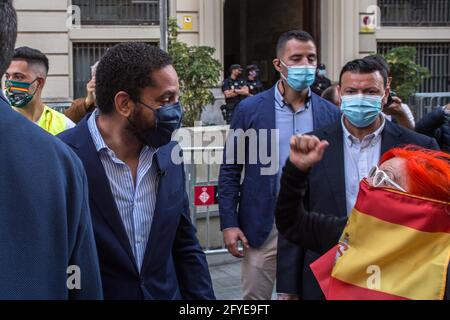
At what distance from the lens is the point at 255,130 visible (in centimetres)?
451

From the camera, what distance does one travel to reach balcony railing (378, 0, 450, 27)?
15.7m

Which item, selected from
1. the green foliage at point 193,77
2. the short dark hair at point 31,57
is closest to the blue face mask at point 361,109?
the short dark hair at point 31,57

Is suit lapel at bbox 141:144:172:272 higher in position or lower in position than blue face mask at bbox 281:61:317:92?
lower

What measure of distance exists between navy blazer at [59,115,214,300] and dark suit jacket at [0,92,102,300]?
975mm

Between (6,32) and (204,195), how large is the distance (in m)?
5.21

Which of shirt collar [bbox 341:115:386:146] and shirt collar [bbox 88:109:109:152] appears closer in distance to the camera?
shirt collar [bbox 88:109:109:152]

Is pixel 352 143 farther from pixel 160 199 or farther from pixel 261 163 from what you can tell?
pixel 160 199

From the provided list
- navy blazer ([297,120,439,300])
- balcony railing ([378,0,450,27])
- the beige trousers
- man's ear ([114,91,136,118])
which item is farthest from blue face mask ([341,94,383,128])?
balcony railing ([378,0,450,27])

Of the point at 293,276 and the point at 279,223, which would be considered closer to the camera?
the point at 279,223

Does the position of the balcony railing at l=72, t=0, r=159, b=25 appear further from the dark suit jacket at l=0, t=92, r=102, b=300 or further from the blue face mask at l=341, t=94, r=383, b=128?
the dark suit jacket at l=0, t=92, r=102, b=300

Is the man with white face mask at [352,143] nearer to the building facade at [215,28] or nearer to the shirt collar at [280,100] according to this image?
the shirt collar at [280,100]

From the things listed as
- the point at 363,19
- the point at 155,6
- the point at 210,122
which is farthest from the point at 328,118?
the point at 363,19
